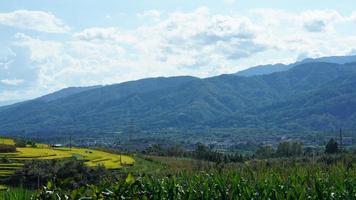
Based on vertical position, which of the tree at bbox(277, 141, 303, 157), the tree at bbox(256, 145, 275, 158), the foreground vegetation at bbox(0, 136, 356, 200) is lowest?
the tree at bbox(256, 145, 275, 158)

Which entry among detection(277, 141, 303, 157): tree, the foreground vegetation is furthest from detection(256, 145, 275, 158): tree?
the foreground vegetation

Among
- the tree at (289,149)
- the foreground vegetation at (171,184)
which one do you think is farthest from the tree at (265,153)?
the foreground vegetation at (171,184)

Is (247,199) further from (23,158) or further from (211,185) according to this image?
(23,158)

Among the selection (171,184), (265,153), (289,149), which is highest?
(171,184)

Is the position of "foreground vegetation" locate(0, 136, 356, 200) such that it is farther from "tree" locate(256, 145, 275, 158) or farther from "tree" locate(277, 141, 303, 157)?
"tree" locate(277, 141, 303, 157)

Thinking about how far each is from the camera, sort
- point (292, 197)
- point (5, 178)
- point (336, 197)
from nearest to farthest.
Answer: point (292, 197)
point (336, 197)
point (5, 178)

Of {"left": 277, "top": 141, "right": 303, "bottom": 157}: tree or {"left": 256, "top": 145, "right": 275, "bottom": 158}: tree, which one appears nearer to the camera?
{"left": 256, "top": 145, "right": 275, "bottom": 158}: tree

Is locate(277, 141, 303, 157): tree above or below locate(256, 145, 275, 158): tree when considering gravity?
above

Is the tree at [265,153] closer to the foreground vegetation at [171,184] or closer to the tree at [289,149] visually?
the tree at [289,149]

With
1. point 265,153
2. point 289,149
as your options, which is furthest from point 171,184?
point 265,153

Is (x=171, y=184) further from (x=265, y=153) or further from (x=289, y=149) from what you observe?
(x=265, y=153)

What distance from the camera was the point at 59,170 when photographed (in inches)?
→ 1342

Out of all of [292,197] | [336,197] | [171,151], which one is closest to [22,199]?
[292,197]

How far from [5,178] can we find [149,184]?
22.8m
